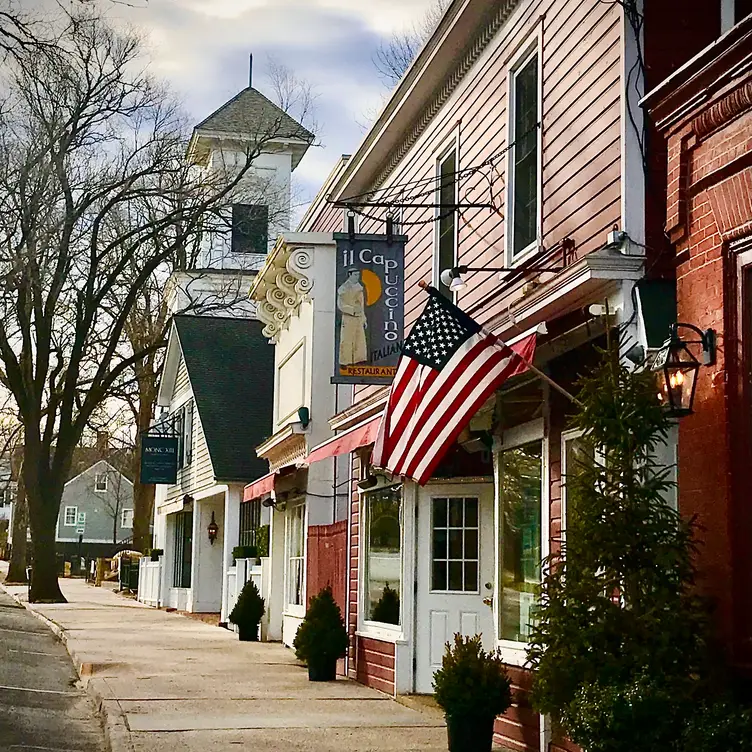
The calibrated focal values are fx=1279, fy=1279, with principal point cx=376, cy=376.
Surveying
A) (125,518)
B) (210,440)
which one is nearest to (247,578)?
(210,440)

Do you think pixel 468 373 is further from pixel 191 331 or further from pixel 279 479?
pixel 191 331

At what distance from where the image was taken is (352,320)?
1435 cm

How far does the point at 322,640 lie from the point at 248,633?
7573mm

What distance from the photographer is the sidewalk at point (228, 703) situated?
10.8m

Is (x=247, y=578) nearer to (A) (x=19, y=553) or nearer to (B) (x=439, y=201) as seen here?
(B) (x=439, y=201)

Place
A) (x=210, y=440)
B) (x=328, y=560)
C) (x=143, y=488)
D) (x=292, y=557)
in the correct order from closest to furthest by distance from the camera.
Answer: (x=328, y=560), (x=292, y=557), (x=210, y=440), (x=143, y=488)

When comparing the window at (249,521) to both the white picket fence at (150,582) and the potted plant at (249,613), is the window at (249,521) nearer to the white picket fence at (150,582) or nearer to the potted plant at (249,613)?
the potted plant at (249,613)

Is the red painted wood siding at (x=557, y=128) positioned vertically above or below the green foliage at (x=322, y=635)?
above

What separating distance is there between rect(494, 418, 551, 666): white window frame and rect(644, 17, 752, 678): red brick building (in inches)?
100

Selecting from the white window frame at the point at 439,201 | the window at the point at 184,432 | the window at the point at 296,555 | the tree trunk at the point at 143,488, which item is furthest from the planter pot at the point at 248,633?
the tree trunk at the point at 143,488

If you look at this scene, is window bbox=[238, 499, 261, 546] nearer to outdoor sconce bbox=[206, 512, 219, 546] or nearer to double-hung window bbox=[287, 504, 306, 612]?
outdoor sconce bbox=[206, 512, 219, 546]

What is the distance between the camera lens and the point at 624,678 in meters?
6.97

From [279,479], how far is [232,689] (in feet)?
22.2

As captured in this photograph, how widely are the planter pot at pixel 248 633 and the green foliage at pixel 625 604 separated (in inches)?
624
